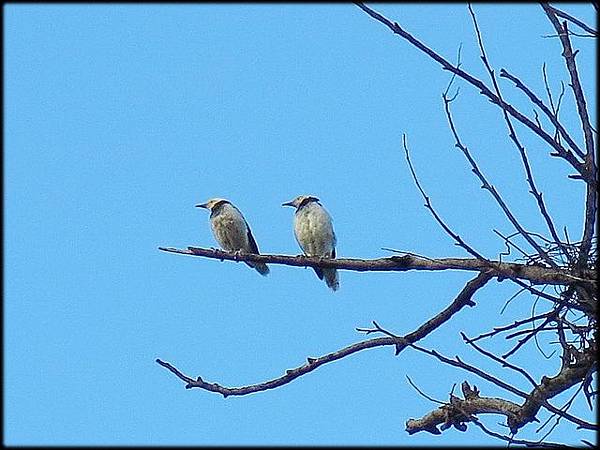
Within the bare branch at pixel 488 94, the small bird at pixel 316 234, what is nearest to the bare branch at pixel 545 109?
the bare branch at pixel 488 94

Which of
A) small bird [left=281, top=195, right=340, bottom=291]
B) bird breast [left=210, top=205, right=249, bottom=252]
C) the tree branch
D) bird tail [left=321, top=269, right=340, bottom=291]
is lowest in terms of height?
the tree branch

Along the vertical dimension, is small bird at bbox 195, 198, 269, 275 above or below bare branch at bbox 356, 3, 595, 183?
above

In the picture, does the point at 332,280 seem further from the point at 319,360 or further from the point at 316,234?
the point at 319,360

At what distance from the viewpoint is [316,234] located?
30.5 ft

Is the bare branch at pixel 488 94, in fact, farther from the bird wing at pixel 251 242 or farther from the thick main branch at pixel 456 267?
the bird wing at pixel 251 242

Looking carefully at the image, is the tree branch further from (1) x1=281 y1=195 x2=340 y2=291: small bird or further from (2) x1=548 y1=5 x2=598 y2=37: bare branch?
(1) x1=281 y1=195 x2=340 y2=291: small bird

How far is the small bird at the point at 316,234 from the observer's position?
9297 millimetres

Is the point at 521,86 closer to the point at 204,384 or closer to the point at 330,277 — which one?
the point at 204,384

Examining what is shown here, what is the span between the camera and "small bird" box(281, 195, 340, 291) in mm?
9297

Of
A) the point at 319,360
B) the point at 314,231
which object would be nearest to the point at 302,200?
the point at 314,231

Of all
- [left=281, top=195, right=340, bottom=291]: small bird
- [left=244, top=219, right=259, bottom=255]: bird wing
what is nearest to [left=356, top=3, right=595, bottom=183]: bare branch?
[left=281, top=195, right=340, bottom=291]: small bird

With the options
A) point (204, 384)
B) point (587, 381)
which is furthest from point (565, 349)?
point (204, 384)

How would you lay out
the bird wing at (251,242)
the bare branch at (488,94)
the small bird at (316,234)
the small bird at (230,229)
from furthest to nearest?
the bird wing at (251,242) < the small bird at (230,229) < the small bird at (316,234) < the bare branch at (488,94)

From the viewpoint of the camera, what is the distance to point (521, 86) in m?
3.28
